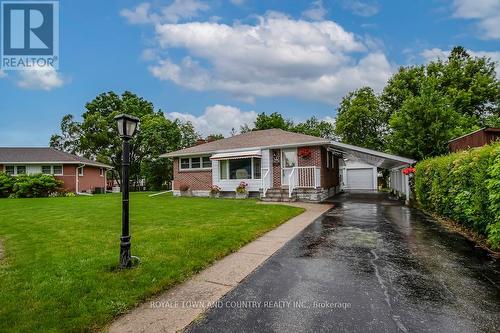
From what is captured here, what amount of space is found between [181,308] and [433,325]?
2556 millimetres

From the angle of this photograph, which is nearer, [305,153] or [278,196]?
[278,196]

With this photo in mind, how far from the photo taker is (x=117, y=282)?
3557 millimetres

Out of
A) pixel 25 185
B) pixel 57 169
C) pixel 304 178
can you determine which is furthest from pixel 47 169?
pixel 304 178

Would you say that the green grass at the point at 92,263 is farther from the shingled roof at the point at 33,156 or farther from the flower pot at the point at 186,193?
the shingled roof at the point at 33,156

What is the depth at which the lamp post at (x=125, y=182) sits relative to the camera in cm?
405

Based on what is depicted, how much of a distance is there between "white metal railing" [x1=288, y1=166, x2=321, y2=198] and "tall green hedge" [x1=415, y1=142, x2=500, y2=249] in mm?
5136

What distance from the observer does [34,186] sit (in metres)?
20.3

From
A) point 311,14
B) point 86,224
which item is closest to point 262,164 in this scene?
point 311,14

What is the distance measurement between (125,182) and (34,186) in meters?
21.6

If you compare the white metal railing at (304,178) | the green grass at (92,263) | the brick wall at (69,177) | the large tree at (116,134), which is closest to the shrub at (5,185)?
the brick wall at (69,177)

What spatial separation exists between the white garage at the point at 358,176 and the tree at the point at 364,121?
4.85 metres

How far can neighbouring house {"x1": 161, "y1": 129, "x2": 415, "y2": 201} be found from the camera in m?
13.8

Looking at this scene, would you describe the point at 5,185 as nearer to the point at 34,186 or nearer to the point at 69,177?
the point at 34,186

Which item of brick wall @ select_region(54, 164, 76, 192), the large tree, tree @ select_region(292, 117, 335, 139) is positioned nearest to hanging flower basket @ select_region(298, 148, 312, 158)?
the large tree
